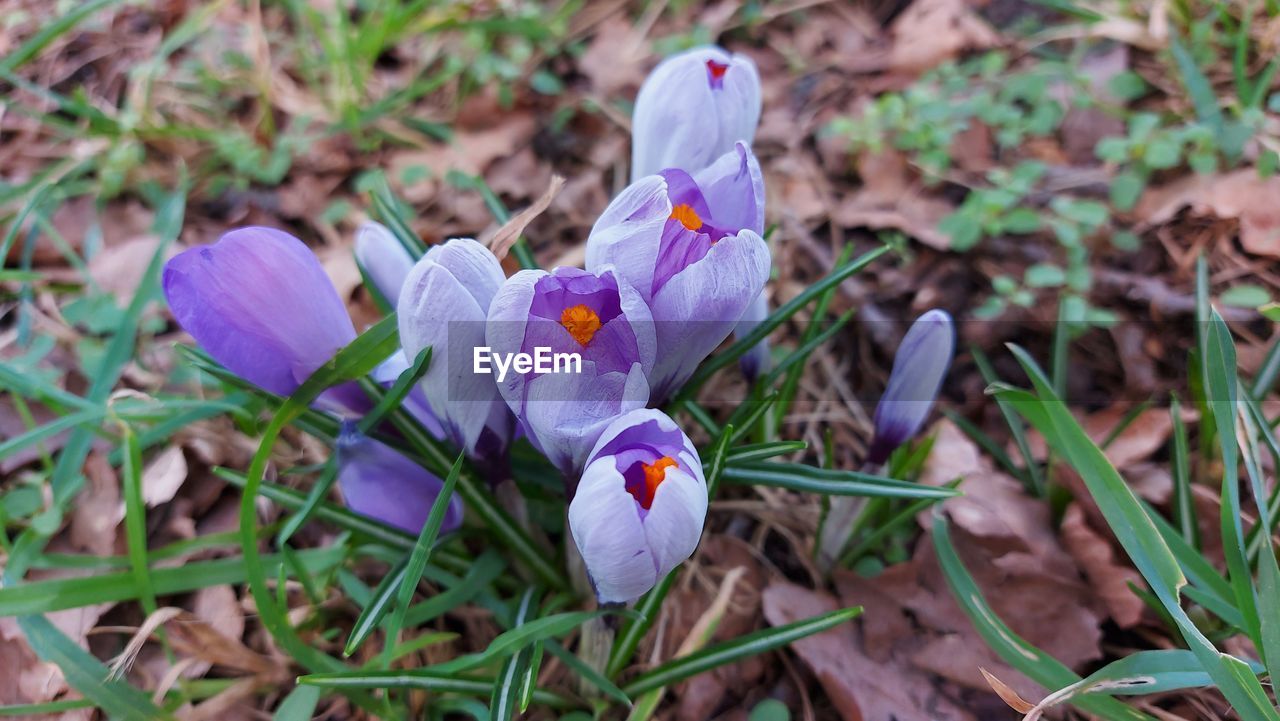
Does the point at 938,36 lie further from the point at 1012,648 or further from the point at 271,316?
the point at 271,316

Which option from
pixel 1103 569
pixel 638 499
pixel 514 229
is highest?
pixel 514 229

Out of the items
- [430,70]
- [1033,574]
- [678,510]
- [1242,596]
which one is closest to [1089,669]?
[1033,574]

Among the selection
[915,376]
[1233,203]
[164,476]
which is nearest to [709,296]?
[915,376]

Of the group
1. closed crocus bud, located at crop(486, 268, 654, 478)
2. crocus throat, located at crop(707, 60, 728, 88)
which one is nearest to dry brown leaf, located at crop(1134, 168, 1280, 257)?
crocus throat, located at crop(707, 60, 728, 88)

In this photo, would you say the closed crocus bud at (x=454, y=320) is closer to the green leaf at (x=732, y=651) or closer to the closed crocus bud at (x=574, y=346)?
the closed crocus bud at (x=574, y=346)

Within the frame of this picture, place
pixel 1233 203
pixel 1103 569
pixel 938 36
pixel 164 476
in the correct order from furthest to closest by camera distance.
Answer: pixel 938 36
pixel 1233 203
pixel 164 476
pixel 1103 569
